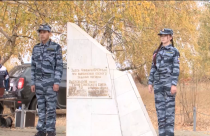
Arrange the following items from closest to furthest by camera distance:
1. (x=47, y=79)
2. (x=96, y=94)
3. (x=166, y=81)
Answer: (x=166, y=81)
(x=47, y=79)
(x=96, y=94)

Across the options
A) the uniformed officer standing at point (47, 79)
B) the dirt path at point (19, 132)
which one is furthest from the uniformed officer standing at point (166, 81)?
the dirt path at point (19, 132)

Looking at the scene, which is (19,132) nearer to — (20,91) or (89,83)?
(20,91)

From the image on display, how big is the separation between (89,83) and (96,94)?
222mm

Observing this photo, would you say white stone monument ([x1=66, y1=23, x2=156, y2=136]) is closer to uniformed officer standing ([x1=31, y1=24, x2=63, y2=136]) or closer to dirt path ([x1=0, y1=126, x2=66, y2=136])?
uniformed officer standing ([x1=31, y1=24, x2=63, y2=136])

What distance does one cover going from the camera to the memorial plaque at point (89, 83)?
512 centimetres

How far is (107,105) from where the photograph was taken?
509 cm

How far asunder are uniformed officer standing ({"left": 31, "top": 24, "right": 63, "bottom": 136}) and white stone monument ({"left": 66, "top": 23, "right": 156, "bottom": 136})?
0.30 m

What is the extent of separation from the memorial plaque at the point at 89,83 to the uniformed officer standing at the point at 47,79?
321 mm

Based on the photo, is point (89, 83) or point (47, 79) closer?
point (47, 79)

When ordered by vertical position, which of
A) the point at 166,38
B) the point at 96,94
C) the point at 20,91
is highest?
the point at 166,38

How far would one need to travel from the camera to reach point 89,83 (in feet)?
16.9

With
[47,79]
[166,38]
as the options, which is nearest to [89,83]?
[47,79]

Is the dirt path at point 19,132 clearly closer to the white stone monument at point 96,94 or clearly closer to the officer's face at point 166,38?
the white stone monument at point 96,94

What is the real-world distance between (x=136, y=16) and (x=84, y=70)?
378 cm
